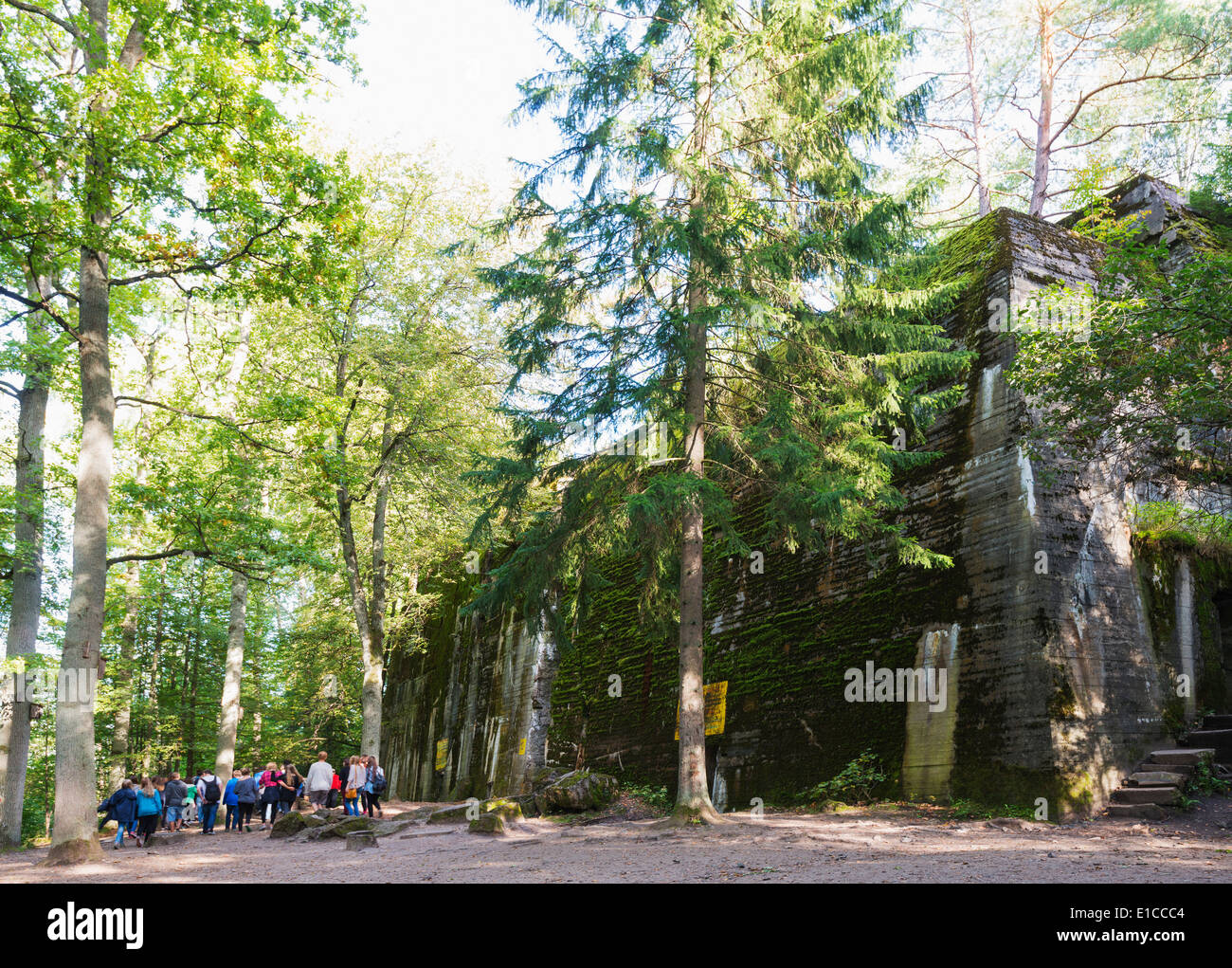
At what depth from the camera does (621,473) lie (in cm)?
1272

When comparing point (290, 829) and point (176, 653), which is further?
point (176, 653)

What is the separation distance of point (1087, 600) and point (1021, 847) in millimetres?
3980

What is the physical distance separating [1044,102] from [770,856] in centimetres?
2044

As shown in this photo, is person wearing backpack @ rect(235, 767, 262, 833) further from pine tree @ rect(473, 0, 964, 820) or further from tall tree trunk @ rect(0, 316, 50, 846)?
pine tree @ rect(473, 0, 964, 820)

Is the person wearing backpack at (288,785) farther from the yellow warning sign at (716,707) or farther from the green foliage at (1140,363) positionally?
the green foliage at (1140,363)

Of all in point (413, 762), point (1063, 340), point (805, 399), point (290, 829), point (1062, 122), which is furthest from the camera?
point (413, 762)

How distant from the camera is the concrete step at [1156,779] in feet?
32.8

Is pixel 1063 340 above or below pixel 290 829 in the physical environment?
above

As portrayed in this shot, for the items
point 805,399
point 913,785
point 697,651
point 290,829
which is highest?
point 805,399

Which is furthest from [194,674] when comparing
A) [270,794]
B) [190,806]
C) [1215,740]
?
[1215,740]

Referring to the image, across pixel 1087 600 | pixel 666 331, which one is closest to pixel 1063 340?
pixel 1087 600

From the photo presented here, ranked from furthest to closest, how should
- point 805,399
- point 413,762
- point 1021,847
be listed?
point 413,762 → point 805,399 → point 1021,847

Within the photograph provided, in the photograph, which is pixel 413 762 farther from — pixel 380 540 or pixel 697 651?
pixel 697 651

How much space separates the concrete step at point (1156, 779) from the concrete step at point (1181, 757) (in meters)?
0.26
